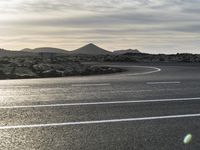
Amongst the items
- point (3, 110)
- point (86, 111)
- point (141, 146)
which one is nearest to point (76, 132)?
point (141, 146)

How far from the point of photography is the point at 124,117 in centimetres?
1017

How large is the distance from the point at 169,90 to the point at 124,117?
563 centimetres

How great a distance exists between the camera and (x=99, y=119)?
9.91 metres

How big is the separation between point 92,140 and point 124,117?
2202 millimetres

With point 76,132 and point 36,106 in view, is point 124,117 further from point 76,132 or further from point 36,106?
point 36,106

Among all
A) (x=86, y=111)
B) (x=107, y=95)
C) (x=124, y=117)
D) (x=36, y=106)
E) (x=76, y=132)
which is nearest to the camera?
(x=76, y=132)

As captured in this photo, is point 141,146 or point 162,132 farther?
point 162,132

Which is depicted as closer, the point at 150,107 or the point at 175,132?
the point at 175,132

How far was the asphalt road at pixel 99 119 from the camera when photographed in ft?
25.9

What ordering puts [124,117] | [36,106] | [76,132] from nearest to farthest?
[76,132] < [124,117] < [36,106]

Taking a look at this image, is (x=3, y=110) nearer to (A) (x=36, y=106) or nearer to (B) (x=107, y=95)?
(A) (x=36, y=106)

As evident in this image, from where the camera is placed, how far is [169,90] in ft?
50.9

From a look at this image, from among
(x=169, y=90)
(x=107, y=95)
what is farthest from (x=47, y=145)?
(x=169, y=90)

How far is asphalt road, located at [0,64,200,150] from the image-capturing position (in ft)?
25.9
